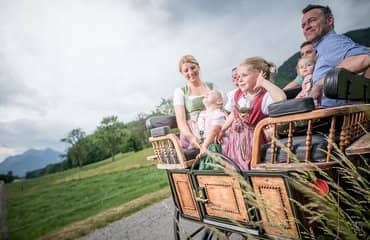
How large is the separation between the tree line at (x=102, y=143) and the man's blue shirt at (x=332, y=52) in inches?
1631

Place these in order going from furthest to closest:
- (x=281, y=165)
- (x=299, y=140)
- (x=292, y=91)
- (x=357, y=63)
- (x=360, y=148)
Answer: (x=292, y=91), (x=357, y=63), (x=299, y=140), (x=281, y=165), (x=360, y=148)

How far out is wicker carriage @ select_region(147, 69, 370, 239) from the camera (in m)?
1.34

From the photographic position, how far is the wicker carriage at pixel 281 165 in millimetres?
1336

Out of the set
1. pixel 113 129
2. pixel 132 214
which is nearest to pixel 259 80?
pixel 132 214

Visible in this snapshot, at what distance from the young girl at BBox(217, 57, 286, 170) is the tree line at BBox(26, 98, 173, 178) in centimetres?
4122

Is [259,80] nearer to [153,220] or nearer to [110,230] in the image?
[153,220]

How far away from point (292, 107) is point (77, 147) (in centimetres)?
5305

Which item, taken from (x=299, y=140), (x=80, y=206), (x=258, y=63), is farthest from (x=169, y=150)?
(x=80, y=206)

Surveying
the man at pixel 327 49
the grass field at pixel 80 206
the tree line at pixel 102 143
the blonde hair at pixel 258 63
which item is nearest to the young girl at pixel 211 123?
the blonde hair at pixel 258 63

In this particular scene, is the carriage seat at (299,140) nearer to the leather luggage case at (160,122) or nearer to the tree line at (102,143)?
the leather luggage case at (160,122)

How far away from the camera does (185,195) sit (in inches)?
94.3

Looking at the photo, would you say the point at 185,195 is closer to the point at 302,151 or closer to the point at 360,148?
the point at 302,151

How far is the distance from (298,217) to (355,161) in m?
0.49

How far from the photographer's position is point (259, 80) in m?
1.92
